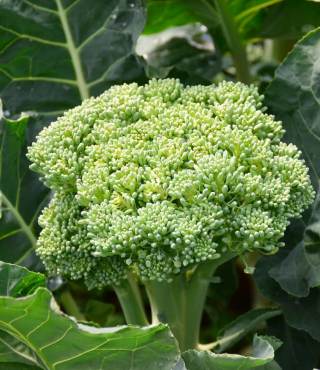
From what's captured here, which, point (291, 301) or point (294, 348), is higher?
point (291, 301)

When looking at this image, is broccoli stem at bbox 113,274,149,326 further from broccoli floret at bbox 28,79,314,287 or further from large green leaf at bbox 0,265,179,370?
large green leaf at bbox 0,265,179,370

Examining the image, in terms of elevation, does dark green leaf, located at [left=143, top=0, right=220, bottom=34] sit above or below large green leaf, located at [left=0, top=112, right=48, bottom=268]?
above

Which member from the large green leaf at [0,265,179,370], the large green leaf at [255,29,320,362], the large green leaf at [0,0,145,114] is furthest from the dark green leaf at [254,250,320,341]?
the large green leaf at [0,0,145,114]

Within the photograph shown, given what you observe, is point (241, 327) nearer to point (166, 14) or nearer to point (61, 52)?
point (61, 52)

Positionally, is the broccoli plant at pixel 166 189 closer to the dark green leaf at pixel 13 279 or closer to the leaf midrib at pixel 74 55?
the dark green leaf at pixel 13 279

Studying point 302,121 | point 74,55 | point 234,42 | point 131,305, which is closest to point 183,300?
point 131,305

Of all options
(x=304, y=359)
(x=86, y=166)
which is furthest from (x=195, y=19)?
(x=304, y=359)

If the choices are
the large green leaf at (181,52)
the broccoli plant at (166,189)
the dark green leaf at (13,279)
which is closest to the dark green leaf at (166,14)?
Result: the large green leaf at (181,52)
